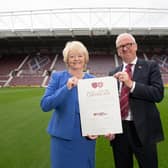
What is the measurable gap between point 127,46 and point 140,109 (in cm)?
60

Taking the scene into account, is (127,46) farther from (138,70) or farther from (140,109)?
(140,109)

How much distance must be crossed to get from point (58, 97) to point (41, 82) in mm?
30637

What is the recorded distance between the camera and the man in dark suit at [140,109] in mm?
2979

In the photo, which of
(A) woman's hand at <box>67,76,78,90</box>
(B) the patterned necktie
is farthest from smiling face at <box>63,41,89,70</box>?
(B) the patterned necktie

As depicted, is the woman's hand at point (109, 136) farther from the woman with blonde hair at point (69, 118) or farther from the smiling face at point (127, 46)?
the smiling face at point (127, 46)

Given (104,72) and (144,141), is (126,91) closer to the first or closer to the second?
(144,141)

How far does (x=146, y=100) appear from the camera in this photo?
3.07m

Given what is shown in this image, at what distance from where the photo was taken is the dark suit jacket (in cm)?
296

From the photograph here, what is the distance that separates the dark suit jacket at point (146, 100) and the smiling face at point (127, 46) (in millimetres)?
115

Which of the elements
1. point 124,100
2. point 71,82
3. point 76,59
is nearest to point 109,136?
point 124,100

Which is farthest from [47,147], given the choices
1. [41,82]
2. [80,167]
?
[41,82]

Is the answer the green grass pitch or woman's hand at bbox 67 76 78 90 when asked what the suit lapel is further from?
the green grass pitch

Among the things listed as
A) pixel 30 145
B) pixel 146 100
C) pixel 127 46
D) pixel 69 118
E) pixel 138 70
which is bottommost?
pixel 30 145

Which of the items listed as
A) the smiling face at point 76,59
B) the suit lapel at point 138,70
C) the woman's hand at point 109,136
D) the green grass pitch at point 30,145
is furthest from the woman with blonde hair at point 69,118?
the green grass pitch at point 30,145
